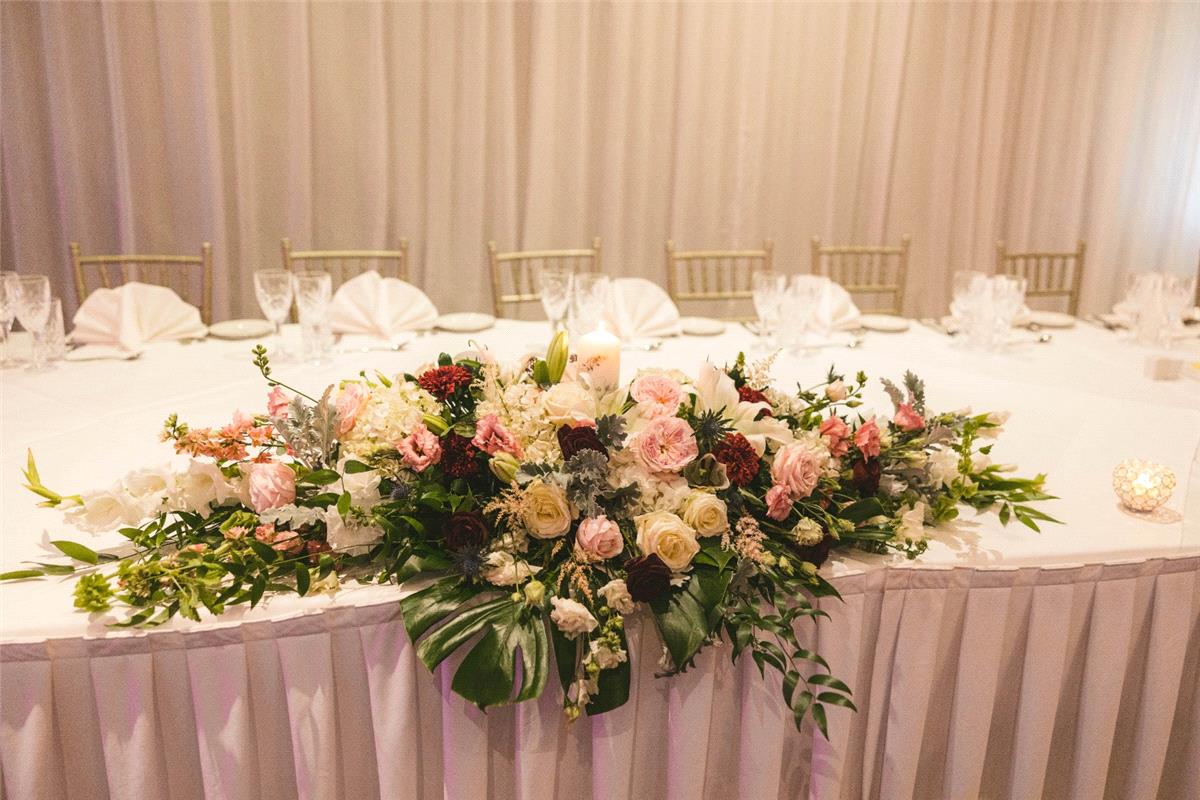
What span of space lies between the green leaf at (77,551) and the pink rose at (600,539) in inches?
23.4

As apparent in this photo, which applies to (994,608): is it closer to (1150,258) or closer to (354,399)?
(354,399)

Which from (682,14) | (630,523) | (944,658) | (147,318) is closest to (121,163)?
(147,318)

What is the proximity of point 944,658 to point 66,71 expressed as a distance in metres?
3.62

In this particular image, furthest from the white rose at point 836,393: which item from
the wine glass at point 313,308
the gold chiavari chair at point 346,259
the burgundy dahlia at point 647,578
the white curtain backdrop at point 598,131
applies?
the white curtain backdrop at point 598,131

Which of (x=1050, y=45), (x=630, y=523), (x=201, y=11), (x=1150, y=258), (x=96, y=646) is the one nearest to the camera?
(x=96, y=646)

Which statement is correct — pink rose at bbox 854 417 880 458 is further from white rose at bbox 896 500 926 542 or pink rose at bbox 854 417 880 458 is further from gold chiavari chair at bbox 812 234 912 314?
gold chiavari chair at bbox 812 234 912 314

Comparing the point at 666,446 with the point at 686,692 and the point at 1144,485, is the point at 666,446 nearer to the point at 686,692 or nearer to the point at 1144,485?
the point at 686,692

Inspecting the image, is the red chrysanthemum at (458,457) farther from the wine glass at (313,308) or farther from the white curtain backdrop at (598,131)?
the white curtain backdrop at (598,131)

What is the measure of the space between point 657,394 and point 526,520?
255 millimetres

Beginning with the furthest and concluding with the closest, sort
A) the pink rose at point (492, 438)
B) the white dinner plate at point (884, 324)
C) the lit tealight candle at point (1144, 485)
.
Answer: the white dinner plate at point (884, 324) → the lit tealight candle at point (1144, 485) → the pink rose at point (492, 438)

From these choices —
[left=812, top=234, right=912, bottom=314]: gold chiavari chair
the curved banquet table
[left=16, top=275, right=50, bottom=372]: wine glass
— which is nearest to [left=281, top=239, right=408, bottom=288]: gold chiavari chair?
[left=16, top=275, right=50, bottom=372]: wine glass

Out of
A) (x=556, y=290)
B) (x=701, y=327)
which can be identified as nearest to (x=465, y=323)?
(x=556, y=290)

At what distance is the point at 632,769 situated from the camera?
3.93 feet

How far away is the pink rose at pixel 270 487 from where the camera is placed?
1.13 m
